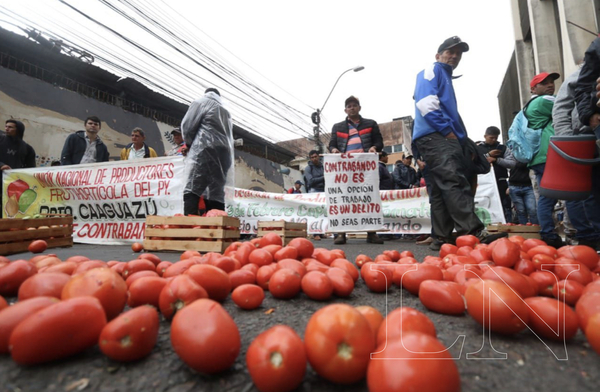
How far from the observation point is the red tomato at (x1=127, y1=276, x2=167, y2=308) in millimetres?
1250

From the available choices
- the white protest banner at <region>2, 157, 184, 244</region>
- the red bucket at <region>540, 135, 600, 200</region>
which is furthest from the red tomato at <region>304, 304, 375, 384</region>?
the white protest banner at <region>2, 157, 184, 244</region>

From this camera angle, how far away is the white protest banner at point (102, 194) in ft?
18.6

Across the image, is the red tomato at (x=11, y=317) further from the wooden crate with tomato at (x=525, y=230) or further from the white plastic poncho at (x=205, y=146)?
the wooden crate with tomato at (x=525, y=230)

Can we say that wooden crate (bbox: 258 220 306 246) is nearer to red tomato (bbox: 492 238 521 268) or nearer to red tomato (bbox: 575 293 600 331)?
red tomato (bbox: 492 238 521 268)

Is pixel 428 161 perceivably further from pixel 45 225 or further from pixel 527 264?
pixel 45 225

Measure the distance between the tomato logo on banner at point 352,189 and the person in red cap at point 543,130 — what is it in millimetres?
2049

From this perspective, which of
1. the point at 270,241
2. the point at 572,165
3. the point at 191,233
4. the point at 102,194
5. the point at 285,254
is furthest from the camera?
the point at 102,194

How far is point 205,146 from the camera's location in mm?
4461

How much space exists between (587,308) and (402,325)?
2.06 feet

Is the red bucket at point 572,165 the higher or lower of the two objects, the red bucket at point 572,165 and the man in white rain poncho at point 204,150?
the lower

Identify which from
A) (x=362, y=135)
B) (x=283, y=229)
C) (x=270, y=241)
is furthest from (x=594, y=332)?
(x=362, y=135)

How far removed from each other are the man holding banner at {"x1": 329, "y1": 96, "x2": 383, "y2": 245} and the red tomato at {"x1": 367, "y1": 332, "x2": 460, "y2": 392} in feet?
15.0

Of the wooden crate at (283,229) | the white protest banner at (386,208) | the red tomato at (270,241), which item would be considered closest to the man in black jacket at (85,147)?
the white protest banner at (386,208)

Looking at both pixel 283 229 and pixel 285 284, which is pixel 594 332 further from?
pixel 283 229
